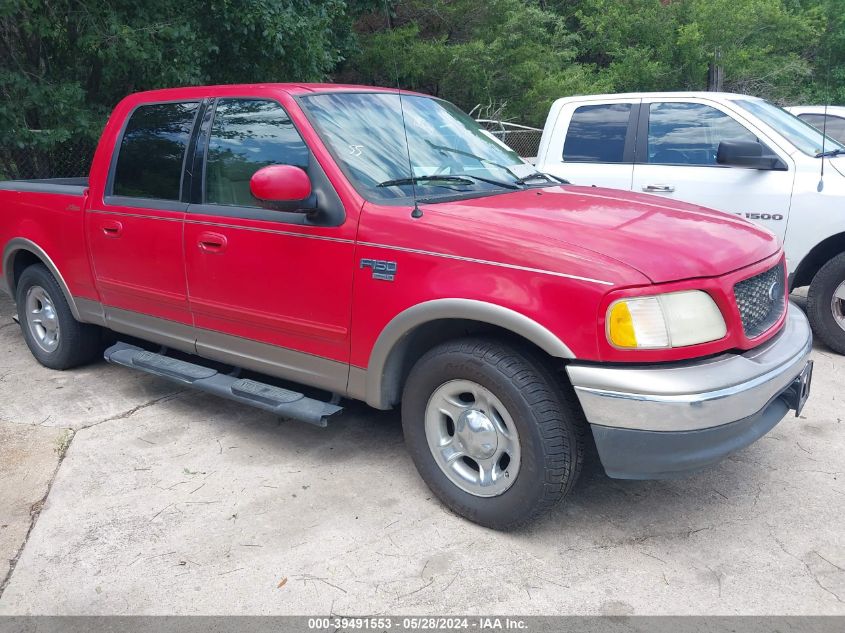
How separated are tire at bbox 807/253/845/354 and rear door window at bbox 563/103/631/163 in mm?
1832

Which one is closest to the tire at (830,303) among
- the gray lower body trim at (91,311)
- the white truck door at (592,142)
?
the white truck door at (592,142)

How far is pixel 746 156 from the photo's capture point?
5.50 m

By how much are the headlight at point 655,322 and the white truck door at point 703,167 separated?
10.7ft

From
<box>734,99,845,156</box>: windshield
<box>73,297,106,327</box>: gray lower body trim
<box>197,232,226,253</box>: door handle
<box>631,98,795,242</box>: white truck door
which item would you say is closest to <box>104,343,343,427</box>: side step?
<box>73,297,106,327</box>: gray lower body trim

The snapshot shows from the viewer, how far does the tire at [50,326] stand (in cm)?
534

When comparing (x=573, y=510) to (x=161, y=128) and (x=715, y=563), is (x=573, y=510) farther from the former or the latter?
(x=161, y=128)

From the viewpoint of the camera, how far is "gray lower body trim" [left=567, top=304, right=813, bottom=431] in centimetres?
277

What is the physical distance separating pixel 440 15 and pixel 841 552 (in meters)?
14.9

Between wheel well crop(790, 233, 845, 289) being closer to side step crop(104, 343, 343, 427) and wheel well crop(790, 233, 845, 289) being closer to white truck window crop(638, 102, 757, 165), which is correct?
white truck window crop(638, 102, 757, 165)

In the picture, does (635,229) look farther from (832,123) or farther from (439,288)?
(832,123)

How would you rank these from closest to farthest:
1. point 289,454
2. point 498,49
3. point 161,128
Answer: point 289,454 < point 161,128 < point 498,49

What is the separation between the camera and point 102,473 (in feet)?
12.9

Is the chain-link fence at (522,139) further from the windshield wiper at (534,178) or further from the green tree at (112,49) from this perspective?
the windshield wiper at (534,178)

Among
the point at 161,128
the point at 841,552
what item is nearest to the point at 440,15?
the point at 161,128
